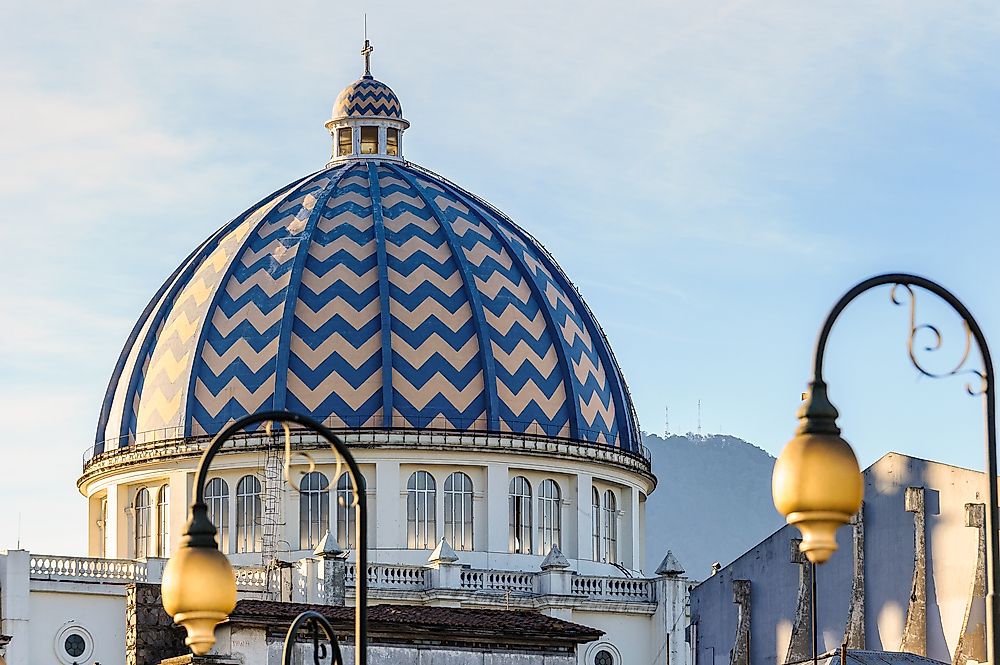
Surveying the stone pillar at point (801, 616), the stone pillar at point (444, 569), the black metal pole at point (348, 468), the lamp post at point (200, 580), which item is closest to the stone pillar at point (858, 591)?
the stone pillar at point (801, 616)

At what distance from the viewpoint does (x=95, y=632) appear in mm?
61281

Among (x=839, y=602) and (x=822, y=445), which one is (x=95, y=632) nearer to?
(x=839, y=602)

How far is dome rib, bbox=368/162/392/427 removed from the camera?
6500 centimetres

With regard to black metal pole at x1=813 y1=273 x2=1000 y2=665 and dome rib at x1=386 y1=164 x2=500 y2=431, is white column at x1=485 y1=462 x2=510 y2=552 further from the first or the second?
black metal pole at x1=813 y1=273 x2=1000 y2=665

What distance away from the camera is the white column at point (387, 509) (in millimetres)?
63688

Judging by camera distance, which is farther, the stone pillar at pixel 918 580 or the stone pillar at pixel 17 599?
the stone pillar at pixel 17 599

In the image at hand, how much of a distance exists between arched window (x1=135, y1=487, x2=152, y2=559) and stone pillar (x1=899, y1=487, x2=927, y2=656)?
741 inches

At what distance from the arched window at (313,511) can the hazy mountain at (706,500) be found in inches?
3862

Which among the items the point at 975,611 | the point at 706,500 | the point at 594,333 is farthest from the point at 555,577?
the point at 706,500

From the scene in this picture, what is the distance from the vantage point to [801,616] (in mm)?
63250

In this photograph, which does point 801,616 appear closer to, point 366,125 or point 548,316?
point 548,316

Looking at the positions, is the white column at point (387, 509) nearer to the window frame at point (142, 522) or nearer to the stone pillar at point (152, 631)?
the window frame at point (142, 522)

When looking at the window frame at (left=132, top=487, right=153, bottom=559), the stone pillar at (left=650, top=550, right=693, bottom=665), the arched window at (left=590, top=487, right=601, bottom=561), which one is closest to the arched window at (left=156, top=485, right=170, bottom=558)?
the window frame at (left=132, top=487, right=153, bottom=559)

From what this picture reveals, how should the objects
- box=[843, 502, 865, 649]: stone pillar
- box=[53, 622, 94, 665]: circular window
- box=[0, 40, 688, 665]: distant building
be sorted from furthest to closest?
box=[0, 40, 688, 665]: distant building
box=[53, 622, 94, 665]: circular window
box=[843, 502, 865, 649]: stone pillar
